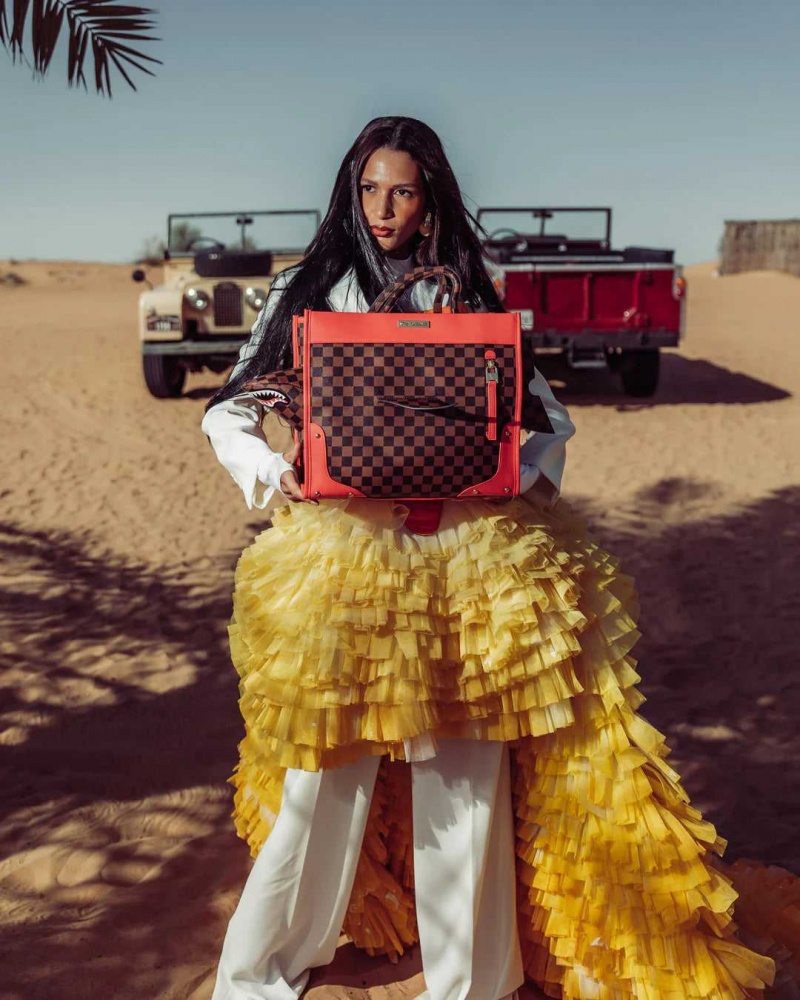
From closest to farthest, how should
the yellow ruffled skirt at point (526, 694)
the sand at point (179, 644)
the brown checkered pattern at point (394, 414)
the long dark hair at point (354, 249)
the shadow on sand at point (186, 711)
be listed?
the brown checkered pattern at point (394, 414) < the yellow ruffled skirt at point (526, 694) < the long dark hair at point (354, 249) < the shadow on sand at point (186, 711) < the sand at point (179, 644)

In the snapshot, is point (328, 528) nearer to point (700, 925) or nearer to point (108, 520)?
point (700, 925)

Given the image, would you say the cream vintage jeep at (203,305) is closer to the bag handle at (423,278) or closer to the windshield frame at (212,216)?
the windshield frame at (212,216)

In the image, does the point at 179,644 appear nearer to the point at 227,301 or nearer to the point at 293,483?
the point at 293,483

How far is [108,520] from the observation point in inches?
244

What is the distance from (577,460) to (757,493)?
53.4 inches

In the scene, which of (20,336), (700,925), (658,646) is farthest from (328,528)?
(20,336)

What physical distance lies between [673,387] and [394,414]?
360 inches

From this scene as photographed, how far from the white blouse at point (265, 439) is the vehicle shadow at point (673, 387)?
7.57m

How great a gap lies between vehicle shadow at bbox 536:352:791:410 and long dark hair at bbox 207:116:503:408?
7579 mm

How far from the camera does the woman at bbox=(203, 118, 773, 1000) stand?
68.7 inches

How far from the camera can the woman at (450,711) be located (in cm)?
175

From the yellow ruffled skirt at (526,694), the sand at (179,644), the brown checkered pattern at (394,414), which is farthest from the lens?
the sand at (179,644)

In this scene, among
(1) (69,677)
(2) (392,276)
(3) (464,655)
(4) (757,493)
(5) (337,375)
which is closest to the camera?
(5) (337,375)

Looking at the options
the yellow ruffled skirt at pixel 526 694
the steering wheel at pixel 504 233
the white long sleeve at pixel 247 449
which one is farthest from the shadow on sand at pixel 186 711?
the steering wheel at pixel 504 233
